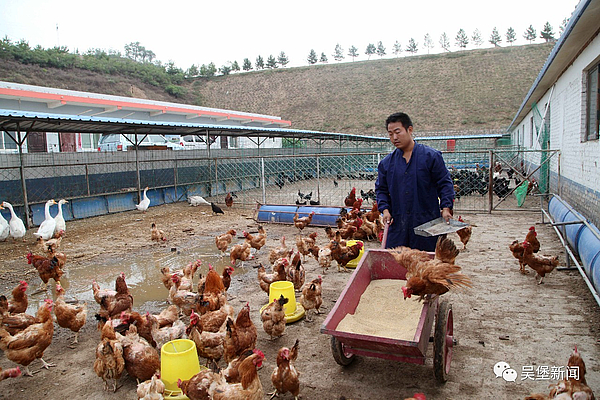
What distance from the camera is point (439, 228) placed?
139 inches

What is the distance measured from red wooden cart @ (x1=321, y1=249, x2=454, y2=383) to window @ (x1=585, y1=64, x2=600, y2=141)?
6.53 m

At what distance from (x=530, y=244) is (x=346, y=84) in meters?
70.5

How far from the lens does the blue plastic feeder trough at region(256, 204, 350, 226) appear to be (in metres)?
10.8

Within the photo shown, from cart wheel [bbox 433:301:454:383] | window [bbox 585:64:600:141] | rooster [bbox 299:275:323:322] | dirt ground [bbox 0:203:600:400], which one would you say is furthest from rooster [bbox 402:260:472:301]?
window [bbox 585:64:600:141]

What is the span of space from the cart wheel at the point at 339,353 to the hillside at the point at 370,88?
53552mm

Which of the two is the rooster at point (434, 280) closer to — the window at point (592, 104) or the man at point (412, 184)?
the man at point (412, 184)

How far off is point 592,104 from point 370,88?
64290 millimetres

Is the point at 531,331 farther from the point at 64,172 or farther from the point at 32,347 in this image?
the point at 64,172

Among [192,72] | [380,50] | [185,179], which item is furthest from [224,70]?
[185,179]

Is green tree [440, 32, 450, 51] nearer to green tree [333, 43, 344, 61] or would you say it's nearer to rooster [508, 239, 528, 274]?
green tree [333, 43, 344, 61]

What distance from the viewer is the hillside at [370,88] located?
54.4 metres

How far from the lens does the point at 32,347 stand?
3.91m

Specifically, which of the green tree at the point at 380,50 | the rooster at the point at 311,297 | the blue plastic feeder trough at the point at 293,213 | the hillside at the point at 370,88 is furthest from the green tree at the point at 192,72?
the rooster at the point at 311,297

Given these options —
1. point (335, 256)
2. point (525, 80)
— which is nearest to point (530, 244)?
point (335, 256)
